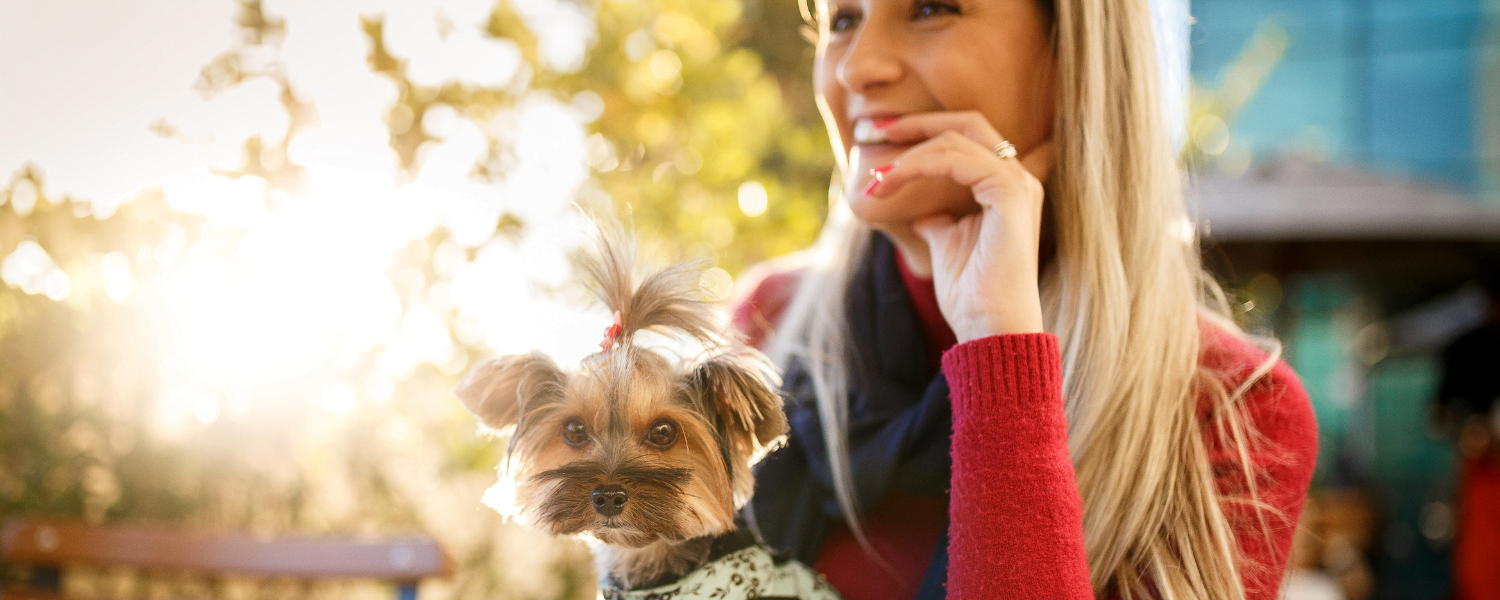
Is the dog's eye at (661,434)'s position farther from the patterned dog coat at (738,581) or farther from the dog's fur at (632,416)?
the patterned dog coat at (738,581)

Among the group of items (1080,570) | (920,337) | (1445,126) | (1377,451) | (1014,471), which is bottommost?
(1377,451)

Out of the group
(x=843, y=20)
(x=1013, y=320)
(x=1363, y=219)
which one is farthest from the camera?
(x=1363, y=219)

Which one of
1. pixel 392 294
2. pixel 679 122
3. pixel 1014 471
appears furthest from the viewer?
pixel 679 122

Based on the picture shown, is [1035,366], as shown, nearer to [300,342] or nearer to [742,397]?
[742,397]

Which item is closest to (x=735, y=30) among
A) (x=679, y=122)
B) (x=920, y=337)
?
(x=679, y=122)

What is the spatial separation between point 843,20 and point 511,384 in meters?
1.08

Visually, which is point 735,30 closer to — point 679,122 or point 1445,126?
point 679,122

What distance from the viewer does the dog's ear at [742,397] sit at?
1.42 meters

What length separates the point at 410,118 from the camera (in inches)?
95.2

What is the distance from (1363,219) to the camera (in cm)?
618

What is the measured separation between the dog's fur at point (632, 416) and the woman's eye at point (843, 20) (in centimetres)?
77

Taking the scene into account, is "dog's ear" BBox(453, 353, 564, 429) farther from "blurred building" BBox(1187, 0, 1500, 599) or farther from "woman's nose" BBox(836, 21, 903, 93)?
"blurred building" BBox(1187, 0, 1500, 599)

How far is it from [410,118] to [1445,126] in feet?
53.1

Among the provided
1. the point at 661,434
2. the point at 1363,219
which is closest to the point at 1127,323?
the point at 661,434
